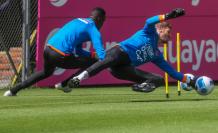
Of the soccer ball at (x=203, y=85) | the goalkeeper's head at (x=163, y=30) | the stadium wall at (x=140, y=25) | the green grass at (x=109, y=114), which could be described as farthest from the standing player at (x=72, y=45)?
the stadium wall at (x=140, y=25)

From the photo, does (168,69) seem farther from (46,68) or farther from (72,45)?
(46,68)

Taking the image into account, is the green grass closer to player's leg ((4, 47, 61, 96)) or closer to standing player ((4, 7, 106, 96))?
player's leg ((4, 47, 61, 96))

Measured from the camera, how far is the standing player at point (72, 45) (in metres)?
13.7

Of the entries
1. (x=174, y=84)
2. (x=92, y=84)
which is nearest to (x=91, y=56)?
(x=92, y=84)

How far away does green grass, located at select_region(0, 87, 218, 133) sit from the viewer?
8844 millimetres

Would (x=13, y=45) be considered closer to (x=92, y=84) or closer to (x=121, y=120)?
(x=92, y=84)

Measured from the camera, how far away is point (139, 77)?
1319 centimetres

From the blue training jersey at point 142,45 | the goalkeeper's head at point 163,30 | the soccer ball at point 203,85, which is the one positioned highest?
the goalkeeper's head at point 163,30

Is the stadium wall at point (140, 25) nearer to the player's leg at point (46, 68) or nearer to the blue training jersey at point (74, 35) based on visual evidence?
the player's leg at point (46, 68)

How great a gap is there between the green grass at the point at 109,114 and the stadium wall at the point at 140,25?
3.84 meters

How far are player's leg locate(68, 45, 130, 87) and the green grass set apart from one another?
44 centimetres

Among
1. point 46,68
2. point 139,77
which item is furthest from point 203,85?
point 46,68

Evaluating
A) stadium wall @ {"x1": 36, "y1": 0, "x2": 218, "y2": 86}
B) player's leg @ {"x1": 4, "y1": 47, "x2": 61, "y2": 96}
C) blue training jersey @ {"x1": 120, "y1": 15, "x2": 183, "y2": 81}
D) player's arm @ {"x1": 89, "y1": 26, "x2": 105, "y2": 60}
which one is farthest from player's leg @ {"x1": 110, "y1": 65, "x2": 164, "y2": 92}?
stadium wall @ {"x1": 36, "y1": 0, "x2": 218, "y2": 86}

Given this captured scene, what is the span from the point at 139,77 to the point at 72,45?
1.49 m
